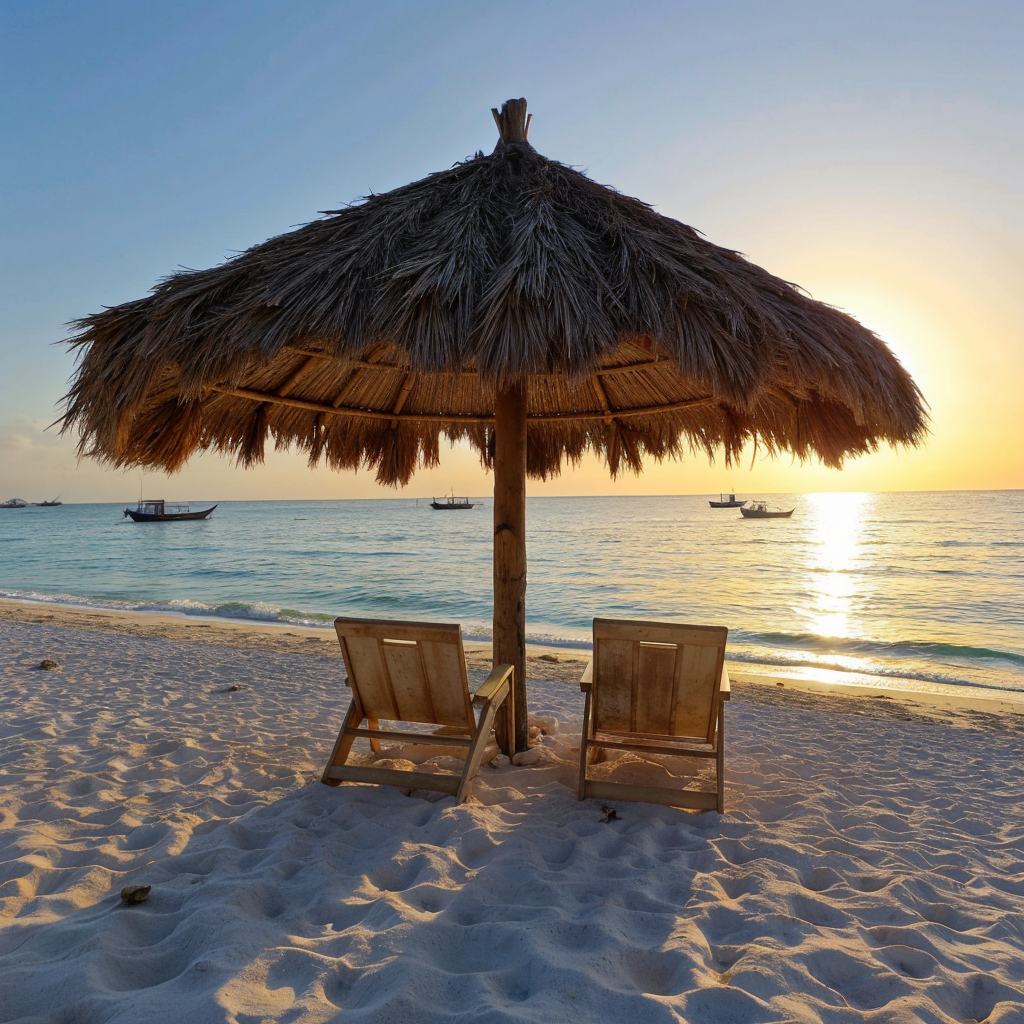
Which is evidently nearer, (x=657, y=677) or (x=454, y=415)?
(x=657, y=677)

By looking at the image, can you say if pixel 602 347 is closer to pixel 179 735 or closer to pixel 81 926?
pixel 81 926

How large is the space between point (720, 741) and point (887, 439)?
6.32 feet

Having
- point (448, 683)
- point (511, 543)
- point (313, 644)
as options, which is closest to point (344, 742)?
point (448, 683)

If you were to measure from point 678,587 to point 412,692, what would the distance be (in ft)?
47.7

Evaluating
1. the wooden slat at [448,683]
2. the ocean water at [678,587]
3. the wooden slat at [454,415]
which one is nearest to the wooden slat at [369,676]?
the wooden slat at [448,683]

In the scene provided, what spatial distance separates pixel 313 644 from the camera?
8.55 meters

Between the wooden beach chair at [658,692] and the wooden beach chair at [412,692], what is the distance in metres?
0.46

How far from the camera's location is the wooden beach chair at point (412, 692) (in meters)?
2.51

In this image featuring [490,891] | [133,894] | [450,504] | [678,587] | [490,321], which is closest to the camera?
[133,894]

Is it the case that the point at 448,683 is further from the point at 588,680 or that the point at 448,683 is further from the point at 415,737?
the point at 588,680

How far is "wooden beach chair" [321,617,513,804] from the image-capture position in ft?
8.24

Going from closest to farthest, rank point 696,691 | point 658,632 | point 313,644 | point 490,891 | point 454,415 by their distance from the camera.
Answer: point 490,891 → point 658,632 → point 696,691 → point 454,415 → point 313,644

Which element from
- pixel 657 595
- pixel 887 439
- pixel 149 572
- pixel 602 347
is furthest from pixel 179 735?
pixel 149 572

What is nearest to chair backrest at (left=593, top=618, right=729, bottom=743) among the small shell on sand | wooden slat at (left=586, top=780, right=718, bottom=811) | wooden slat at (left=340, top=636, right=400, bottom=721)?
wooden slat at (left=586, top=780, right=718, bottom=811)
